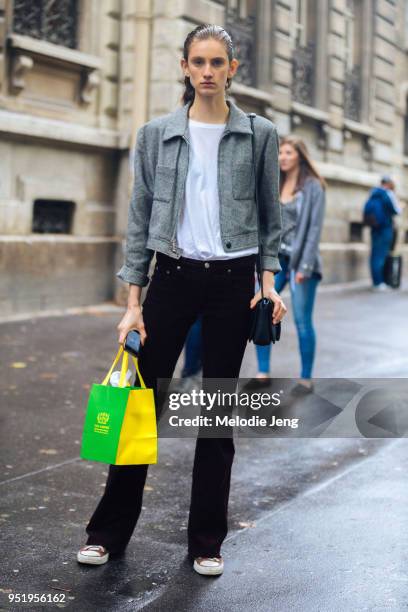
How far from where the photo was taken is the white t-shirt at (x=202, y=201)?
3.64 meters

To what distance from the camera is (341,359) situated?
8906mm

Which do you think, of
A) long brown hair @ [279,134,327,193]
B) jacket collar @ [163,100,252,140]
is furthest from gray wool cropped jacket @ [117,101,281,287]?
long brown hair @ [279,134,327,193]

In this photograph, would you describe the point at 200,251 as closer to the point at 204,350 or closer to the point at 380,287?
the point at 204,350

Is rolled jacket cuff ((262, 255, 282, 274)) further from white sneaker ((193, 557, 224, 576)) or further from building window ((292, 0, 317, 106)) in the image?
building window ((292, 0, 317, 106))

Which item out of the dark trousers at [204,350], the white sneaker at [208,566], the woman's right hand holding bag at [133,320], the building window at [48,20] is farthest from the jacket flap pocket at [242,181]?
the building window at [48,20]

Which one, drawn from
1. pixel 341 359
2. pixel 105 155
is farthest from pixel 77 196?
pixel 341 359

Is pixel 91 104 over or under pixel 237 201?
over

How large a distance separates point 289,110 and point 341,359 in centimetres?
733

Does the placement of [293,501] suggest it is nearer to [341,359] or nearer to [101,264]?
[341,359]

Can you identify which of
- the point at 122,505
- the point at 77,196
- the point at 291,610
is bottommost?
the point at 291,610

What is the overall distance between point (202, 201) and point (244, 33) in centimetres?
1143

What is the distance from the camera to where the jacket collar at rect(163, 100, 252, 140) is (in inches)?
143

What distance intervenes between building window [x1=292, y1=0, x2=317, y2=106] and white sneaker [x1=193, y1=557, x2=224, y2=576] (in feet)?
43.1

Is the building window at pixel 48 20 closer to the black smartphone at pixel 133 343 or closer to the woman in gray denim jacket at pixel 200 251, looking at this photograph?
the woman in gray denim jacket at pixel 200 251
